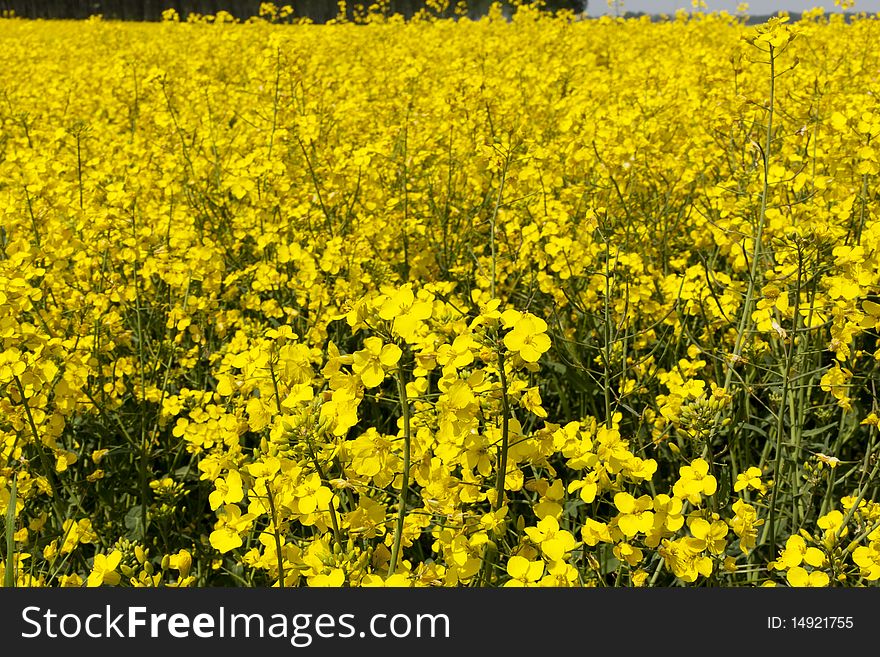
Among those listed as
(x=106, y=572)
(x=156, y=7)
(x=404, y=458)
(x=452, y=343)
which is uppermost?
(x=156, y=7)

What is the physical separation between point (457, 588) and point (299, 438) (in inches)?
15.3

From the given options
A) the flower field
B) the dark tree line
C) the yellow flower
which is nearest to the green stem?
the flower field

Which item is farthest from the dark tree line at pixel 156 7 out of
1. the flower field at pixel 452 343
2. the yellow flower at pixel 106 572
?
the yellow flower at pixel 106 572

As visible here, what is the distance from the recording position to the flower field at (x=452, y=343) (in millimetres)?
1325

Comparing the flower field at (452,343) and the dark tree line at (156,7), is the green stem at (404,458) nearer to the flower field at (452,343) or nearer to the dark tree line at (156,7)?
the flower field at (452,343)

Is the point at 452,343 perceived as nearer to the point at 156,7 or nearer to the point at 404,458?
the point at 404,458

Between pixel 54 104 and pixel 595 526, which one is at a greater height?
pixel 54 104

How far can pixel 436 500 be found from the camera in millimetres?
1342

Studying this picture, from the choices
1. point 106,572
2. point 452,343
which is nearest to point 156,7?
point 106,572

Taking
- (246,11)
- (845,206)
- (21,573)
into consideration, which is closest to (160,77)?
(21,573)

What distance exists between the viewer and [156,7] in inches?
1287

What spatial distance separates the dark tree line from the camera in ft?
103

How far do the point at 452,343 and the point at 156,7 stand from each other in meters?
36.2

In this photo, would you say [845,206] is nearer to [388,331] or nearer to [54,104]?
[388,331]
